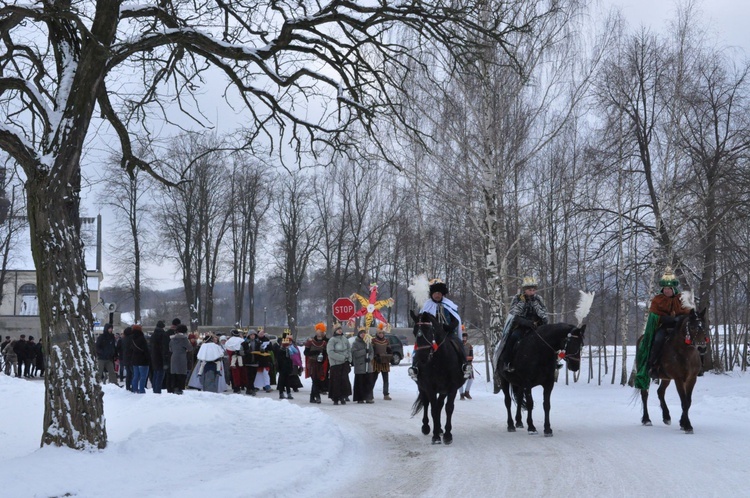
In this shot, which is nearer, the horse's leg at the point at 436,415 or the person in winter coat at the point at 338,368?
the horse's leg at the point at 436,415

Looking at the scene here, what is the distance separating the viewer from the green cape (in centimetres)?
1305

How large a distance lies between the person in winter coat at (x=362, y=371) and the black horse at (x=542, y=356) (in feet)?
27.5

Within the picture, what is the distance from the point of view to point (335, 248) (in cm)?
5853

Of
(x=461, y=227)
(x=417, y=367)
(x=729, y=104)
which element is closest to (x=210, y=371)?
(x=461, y=227)

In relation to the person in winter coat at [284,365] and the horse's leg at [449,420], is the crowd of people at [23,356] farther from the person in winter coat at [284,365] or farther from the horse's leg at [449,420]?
the horse's leg at [449,420]

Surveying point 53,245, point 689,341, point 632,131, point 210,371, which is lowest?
point 210,371

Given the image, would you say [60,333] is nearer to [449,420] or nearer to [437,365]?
[437,365]

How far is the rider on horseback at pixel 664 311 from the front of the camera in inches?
498

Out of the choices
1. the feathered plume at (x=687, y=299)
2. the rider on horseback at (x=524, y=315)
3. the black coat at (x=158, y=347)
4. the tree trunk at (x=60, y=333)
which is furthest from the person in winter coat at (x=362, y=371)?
the tree trunk at (x=60, y=333)

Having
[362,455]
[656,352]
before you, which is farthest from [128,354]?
[656,352]

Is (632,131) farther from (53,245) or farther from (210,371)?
(53,245)

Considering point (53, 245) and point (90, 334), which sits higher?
point (53, 245)

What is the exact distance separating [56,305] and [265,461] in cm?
301

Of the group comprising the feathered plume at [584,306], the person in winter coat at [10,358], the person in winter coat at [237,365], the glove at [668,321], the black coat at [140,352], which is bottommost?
the person in winter coat at [10,358]
